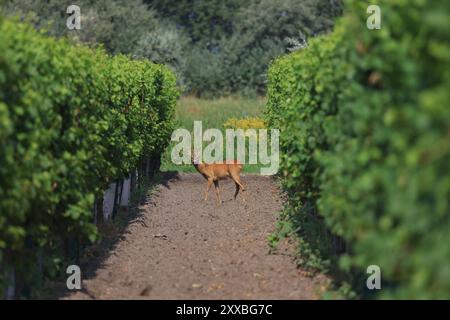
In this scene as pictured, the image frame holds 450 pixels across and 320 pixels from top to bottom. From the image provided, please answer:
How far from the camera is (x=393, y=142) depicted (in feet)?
→ 19.7

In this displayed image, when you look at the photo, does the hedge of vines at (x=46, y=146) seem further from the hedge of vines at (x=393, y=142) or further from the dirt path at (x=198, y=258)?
the hedge of vines at (x=393, y=142)

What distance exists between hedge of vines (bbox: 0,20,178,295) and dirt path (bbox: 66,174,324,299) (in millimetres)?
742

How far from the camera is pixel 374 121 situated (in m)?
6.61

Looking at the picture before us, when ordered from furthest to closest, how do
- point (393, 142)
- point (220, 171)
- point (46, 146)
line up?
point (220, 171) < point (46, 146) < point (393, 142)

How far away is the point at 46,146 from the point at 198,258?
4.29 metres

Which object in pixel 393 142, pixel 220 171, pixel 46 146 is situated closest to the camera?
pixel 393 142

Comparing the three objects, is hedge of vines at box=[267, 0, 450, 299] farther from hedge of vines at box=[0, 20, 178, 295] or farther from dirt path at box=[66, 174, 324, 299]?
hedge of vines at box=[0, 20, 178, 295]

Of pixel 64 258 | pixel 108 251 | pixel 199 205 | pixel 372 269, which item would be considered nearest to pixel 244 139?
pixel 199 205

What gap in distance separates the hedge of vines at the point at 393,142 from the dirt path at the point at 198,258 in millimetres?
1521

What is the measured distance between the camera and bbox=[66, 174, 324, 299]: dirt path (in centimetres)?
1009

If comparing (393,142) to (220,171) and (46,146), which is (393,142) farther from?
(220,171)

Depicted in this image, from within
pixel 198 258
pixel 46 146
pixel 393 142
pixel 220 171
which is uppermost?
pixel 393 142

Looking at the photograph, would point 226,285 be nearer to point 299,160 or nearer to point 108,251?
point 299,160

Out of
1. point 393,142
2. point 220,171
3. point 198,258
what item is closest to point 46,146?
point 393,142
